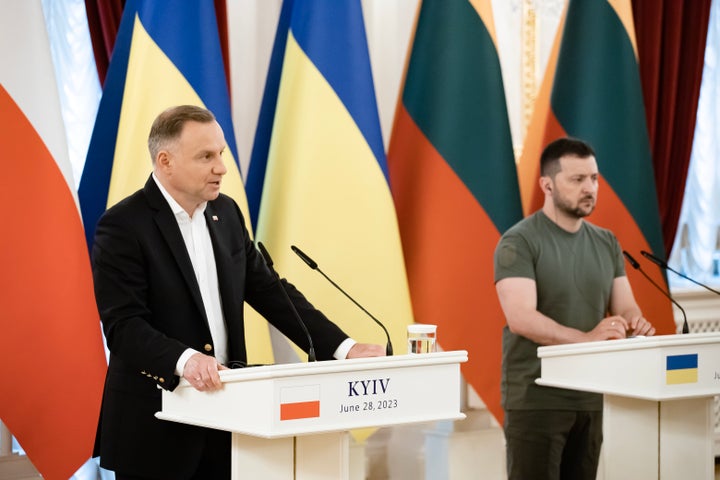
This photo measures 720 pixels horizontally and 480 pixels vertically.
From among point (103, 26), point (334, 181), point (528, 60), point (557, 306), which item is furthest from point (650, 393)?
point (528, 60)

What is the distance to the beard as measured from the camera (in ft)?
12.2

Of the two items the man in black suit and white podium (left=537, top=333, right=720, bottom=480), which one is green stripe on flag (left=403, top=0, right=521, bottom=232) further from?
the man in black suit

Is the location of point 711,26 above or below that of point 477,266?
above

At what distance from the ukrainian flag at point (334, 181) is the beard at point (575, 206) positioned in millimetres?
662

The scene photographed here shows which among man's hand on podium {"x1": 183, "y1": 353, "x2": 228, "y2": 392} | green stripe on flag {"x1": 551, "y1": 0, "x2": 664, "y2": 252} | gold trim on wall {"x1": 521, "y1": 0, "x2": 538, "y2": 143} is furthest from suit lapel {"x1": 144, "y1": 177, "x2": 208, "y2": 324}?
gold trim on wall {"x1": 521, "y1": 0, "x2": 538, "y2": 143}

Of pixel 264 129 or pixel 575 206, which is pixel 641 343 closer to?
pixel 575 206

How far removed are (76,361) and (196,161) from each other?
3.97 ft

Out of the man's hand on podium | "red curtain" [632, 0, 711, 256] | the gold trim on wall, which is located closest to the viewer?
the man's hand on podium

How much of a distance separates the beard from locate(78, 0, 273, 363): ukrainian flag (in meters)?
1.14

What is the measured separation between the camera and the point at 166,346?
2.44 m

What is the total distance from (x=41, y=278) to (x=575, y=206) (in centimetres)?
185

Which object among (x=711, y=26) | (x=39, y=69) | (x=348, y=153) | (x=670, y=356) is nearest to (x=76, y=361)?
(x=39, y=69)

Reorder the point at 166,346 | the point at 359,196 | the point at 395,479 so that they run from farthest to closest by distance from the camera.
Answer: the point at 395,479, the point at 359,196, the point at 166,346

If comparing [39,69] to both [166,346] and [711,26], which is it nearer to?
[166,346]
